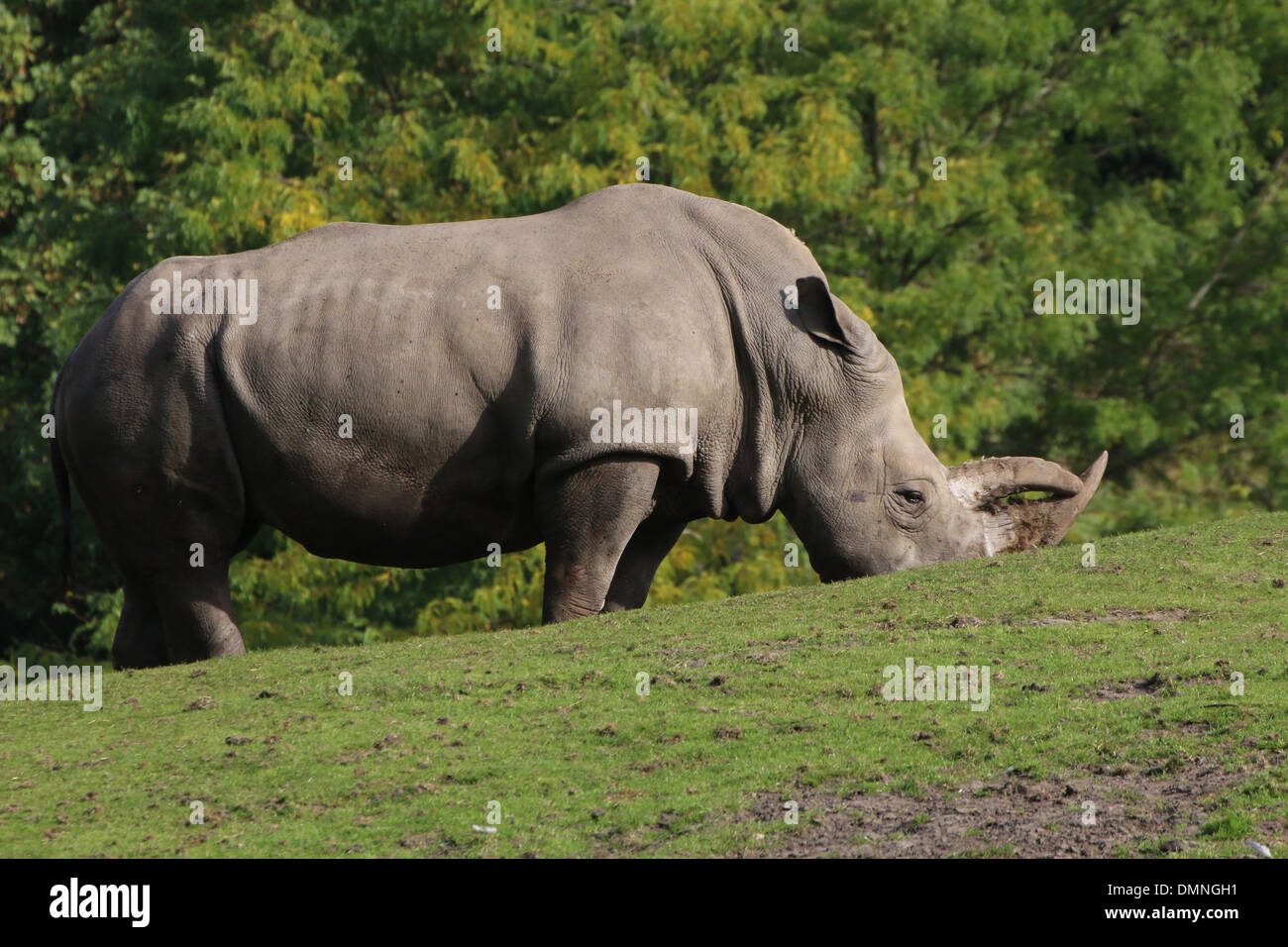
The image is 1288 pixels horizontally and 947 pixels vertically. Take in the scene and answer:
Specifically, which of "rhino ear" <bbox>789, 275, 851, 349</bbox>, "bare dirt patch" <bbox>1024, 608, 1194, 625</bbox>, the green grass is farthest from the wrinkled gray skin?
"bare dirt patch" <bbox>1024, 608, 1194, 625</bbox>

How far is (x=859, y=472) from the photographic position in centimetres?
1088

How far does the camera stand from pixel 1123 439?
72.9 feet

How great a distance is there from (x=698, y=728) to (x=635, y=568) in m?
3.62

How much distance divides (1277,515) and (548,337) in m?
4.64

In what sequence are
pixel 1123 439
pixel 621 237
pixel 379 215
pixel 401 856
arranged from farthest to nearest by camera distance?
1. pixel 1123 439
2. pixel 379 215
3. pixel 621 237
4. pixel 401 856

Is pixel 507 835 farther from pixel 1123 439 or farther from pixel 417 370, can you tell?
pixel 1123 439

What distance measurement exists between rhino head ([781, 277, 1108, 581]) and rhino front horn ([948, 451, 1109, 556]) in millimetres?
163

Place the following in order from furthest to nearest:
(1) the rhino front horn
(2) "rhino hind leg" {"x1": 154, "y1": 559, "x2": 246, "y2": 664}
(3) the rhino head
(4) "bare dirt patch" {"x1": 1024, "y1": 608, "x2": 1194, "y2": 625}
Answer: (1) the rhino front horn → (3) the rhino head → (2) "rhino hind leg" {"x1": 154, "y1": 559, "x2": 246, "y2": 664} → (4) "bare dirt patch" {"x1": 1024, "y1": 608, "x2": 1194, "y2": 625}

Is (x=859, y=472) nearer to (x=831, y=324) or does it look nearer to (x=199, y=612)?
(x=831, y=324)

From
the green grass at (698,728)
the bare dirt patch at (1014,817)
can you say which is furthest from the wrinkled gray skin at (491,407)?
the bare dirt patch at (1014,817)

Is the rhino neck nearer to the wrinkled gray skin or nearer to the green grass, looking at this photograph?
the wrinkled gray skin

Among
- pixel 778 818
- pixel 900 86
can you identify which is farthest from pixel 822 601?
pixel 900 86

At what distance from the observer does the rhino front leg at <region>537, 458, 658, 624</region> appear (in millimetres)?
10086

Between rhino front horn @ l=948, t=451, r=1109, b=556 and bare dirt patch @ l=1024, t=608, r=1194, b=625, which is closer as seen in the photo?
bare dirt patch @ l=1024, t=608, r=1194, b=625
